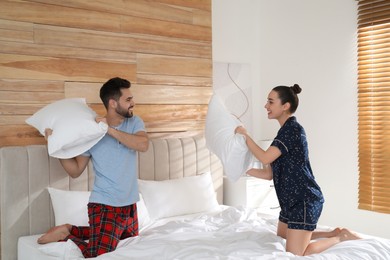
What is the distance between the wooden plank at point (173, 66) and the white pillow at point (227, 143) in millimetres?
908

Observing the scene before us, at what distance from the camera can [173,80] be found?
411 cm

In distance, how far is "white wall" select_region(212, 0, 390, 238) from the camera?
4.55 m

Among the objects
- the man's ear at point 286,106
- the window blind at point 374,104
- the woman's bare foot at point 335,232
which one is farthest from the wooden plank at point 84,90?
the window blind at point 374,104

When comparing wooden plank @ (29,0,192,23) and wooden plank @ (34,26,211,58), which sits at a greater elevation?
wooden plank @ (29,0,192,23)

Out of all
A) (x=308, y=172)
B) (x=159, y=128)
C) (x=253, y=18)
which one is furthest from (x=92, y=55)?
(x=253, y=18)

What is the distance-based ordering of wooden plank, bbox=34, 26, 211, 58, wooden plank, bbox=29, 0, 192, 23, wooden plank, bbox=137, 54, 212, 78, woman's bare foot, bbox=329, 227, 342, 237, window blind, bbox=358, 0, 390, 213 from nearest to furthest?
woman's bare foot, bbox=329, 227, 342, 237, wooden plank, bbox=34, 26, 211, 58, wooden plank, bbox=29, 0, 192, 23, wooden plank, bbox=137, 54, 212, 78, window blind, bbox=358, 0, 390, 213

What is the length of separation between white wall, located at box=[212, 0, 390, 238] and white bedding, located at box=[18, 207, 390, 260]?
1599 millimetres

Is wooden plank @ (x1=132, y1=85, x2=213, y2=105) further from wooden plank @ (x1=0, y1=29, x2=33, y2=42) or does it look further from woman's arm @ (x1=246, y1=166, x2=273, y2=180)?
woman's arm @ (x1=246, y1=166, x2=273, y2=180)

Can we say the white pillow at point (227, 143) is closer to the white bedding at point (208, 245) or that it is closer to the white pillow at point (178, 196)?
the white bedding at point (208, 245)

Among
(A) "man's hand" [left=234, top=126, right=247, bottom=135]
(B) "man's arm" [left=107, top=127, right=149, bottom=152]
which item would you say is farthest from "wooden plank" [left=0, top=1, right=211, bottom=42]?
(A) "man's hand" [left=234, top=126, right=247, bottom=135]

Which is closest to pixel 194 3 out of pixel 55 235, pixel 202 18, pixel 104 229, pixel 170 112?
Answer: pixel 202 18

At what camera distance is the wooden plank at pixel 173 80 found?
3919 mm

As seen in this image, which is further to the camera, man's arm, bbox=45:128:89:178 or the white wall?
the white wall

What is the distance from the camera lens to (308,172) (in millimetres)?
2887
